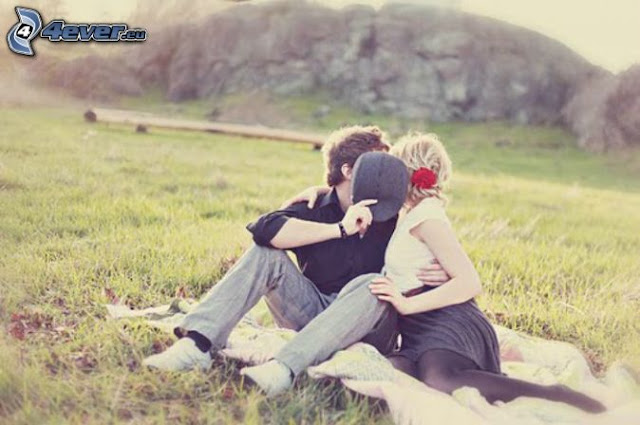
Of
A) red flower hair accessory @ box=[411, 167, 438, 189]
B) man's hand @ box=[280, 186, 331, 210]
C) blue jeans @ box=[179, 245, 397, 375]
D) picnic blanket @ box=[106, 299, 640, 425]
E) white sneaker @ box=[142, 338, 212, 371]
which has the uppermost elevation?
red flower hair accessory @ box=[411, 167, 438, 189]

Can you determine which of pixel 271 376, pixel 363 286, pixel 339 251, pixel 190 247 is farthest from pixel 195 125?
pixel 271 376

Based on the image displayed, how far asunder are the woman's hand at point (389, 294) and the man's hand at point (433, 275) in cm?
8

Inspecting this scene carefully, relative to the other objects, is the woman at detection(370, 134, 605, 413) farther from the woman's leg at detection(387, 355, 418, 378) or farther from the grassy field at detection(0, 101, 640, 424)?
the grassy field at detection(0, 101, 640, 424)

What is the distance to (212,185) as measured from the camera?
3.94 meters

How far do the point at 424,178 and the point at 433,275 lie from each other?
24 cm

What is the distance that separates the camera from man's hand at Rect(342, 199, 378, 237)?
1.97m

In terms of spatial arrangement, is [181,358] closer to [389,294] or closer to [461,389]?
[389,294]

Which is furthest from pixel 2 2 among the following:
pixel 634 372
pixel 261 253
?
pixel 634 372

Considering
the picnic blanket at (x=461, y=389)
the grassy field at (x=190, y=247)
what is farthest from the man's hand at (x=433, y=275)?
the grassy field at (x=190, y=247)

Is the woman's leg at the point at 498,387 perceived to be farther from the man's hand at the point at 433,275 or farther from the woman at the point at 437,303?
the man's hand at the point at 433,275

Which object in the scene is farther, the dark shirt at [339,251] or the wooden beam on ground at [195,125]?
the wooden beam on ground at [195,125]

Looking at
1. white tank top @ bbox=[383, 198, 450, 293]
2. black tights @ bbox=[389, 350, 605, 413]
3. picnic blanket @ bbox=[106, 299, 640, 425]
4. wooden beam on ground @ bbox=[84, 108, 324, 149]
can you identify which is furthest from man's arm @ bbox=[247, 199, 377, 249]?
wooden beam on ground @ bbox=[84, 108, 324, 149]

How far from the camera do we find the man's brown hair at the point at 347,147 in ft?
7.06

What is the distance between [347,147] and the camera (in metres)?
2.15
